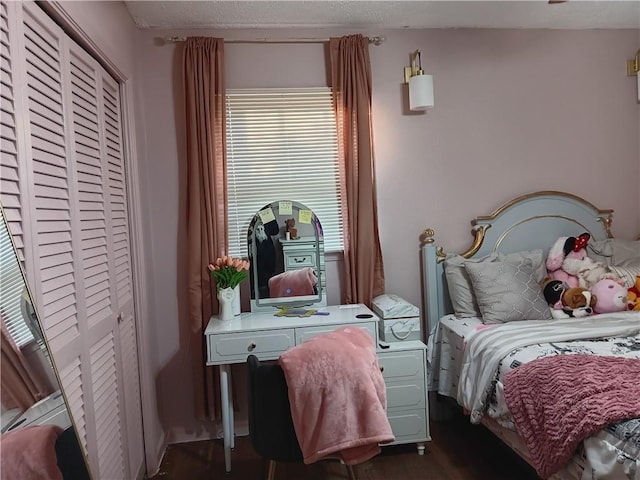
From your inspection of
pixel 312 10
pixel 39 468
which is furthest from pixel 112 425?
pixel 312 10

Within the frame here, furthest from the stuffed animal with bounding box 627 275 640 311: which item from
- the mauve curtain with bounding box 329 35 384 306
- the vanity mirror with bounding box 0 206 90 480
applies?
the vanity mirror with bounding box 0 206 90 480

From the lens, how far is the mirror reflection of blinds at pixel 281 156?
2.95m

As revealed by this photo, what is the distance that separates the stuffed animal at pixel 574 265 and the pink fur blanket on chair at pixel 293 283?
4.83 feet

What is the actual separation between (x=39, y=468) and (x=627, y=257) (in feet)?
11.0

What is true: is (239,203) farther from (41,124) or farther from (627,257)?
(627,257)

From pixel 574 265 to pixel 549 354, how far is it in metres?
1.00

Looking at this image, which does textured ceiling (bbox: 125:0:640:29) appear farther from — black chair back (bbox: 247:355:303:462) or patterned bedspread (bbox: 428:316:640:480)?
black chair back (bbox: 247:355:303:462)

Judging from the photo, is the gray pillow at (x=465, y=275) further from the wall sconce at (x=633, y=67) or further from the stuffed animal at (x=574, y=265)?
the wall sconce at (x=633, y=67)

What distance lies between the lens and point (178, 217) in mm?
2926

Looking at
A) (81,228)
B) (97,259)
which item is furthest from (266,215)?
(81,228)

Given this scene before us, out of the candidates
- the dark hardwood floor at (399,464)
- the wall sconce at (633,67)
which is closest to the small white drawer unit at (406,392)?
the dark hardwood floor at (399,464)

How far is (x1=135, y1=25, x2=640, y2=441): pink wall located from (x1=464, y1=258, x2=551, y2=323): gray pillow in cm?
39

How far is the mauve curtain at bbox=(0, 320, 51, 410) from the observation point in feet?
3.24

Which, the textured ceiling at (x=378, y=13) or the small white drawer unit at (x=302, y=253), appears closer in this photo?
the textured ceiling at (x=378, y=13)
